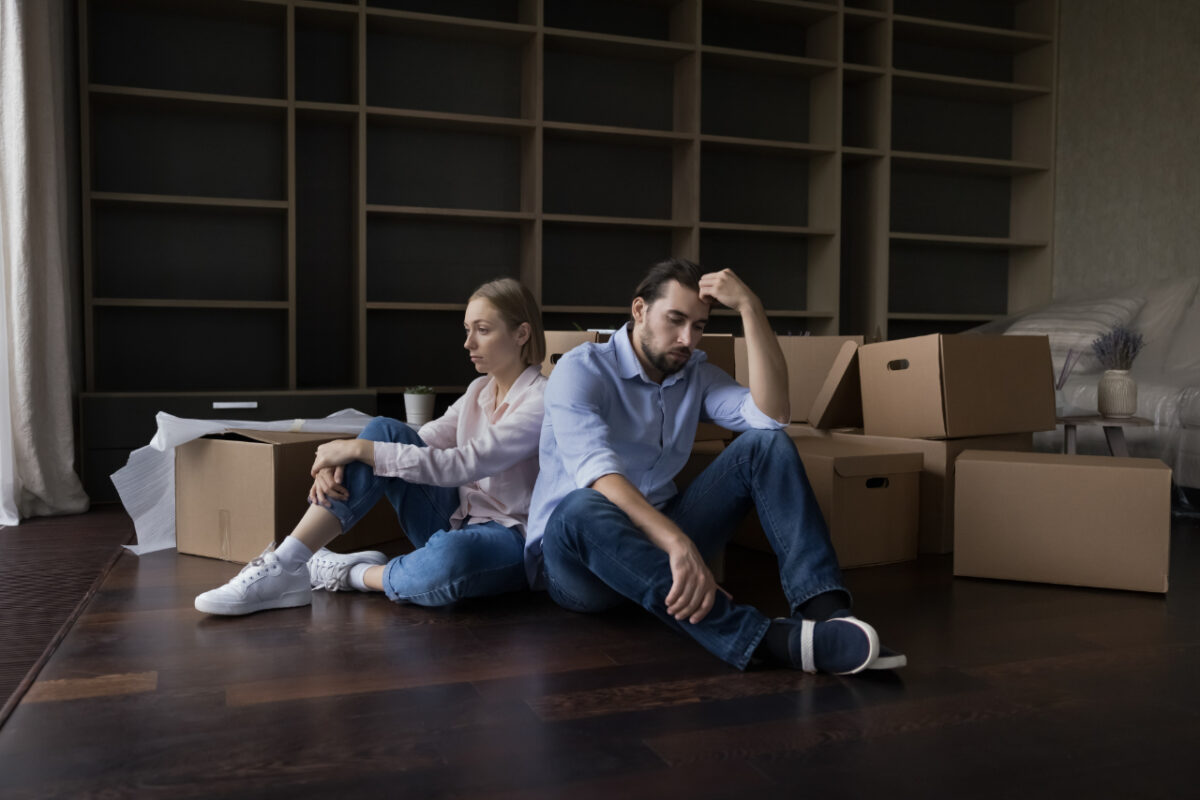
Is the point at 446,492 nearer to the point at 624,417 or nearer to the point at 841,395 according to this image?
the point at 624,417

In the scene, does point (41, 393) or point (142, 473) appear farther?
point (41, 393)

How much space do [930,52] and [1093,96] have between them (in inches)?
29.5

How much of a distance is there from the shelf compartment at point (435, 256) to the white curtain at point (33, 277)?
1.18 meters

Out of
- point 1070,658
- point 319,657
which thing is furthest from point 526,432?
point 1070,658

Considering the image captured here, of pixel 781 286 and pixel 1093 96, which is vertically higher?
pixel 1093 96

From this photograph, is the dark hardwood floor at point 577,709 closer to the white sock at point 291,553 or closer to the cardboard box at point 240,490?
the white sock at point 291,553

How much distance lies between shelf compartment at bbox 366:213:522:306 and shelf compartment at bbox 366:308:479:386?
75 mm

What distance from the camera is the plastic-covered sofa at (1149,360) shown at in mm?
3168

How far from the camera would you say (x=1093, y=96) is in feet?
14.9

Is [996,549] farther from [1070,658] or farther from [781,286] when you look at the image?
[781,286]

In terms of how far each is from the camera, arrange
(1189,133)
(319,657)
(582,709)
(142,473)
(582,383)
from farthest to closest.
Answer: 1. (1189,133)
2. (142,473)
3. (582,383)
4. (319,657)
5. (582,709)

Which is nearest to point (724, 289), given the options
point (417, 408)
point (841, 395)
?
point (841, 395)

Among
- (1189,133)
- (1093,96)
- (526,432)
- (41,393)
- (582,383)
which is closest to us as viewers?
(582,383)

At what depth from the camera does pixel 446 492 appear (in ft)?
7.08
